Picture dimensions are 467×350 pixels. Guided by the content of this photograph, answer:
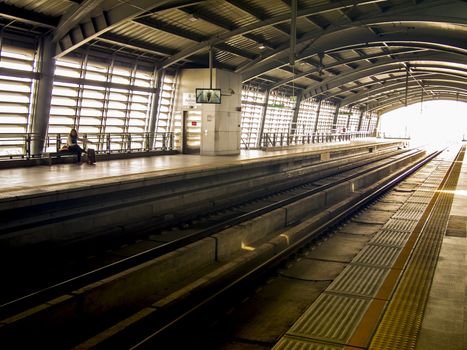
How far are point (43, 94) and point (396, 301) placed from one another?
51.6 ft

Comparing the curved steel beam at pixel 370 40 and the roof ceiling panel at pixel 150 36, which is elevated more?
the curved steel beam at pixel 370 40

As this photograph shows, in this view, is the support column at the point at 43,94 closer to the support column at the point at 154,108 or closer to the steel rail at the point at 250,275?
the support column at the point at 154,108

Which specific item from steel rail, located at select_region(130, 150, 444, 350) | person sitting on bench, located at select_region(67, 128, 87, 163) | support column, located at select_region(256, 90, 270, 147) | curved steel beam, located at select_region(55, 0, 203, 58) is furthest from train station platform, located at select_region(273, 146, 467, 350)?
support column, located at select_region(256, 90, 270, 147)

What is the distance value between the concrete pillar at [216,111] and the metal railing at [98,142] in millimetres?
2151

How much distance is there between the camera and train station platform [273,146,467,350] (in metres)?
5.22

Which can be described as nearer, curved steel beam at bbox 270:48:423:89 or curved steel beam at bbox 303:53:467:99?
curved steel beam at bbox 270:48:423:89

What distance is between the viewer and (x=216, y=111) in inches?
987

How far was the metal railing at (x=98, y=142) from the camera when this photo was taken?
55.4 ft

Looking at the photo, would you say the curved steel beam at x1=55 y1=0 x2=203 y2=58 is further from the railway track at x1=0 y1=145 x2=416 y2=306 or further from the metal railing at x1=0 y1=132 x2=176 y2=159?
the railway track at x1=0 y1=145 x2=416 y2=306

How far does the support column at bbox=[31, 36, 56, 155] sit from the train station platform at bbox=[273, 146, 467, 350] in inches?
525

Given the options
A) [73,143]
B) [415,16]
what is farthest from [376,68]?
[73,143]

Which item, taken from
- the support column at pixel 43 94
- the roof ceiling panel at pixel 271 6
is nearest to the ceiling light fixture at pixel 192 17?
the roof ceiling panel at pixel 271 6

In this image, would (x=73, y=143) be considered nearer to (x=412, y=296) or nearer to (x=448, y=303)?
(x=412, y=296)

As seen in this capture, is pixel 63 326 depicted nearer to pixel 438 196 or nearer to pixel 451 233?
pixel 451 233
